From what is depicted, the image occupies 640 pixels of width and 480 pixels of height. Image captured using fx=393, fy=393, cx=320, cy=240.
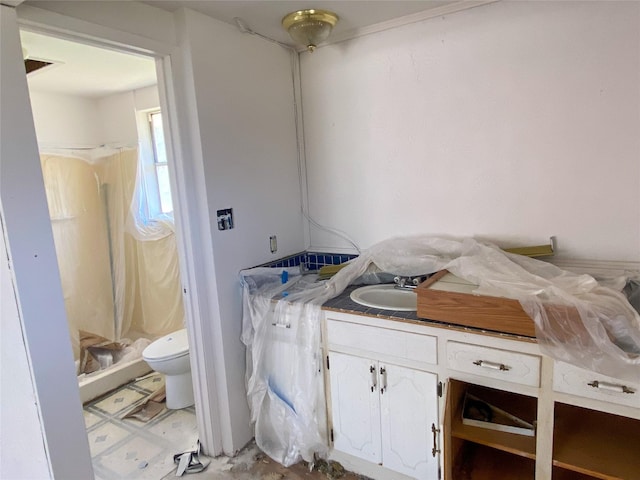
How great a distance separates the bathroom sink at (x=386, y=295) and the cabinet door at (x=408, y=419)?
364 millimetres

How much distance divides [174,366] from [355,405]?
1.19m

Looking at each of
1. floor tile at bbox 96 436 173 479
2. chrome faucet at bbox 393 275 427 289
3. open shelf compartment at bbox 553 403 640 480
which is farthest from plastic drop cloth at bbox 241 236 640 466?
floor tile at bbox 96 436 173 479

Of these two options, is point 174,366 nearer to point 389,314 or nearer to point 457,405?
point 389,314

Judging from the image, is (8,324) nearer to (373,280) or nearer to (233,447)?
(233,447)

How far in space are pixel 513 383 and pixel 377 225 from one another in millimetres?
1095

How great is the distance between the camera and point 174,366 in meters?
2.36

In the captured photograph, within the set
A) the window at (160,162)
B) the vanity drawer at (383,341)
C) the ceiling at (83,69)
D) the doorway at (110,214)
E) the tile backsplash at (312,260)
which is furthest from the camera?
the window at (160,162)

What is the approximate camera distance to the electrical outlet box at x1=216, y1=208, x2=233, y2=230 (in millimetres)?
1923

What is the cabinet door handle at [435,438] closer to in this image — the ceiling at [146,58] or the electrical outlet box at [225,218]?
the electrical outlet box at [225,218]

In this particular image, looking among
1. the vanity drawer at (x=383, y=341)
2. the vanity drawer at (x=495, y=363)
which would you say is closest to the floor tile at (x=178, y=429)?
the vanity drawer at (x=383, y=341)

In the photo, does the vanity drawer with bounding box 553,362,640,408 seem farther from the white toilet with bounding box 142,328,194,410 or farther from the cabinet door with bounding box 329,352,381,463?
the white toilet with bounding box 142,328,194,410

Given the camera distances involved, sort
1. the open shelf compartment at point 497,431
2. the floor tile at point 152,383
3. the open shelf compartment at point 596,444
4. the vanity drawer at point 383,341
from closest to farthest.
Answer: the open shelf compartment at point 596,444, the open shelf compartment at point 497,431, the vanity drawer at point 383,341, the floor tile at point 152,383

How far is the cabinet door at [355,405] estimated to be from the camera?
172 centimetres

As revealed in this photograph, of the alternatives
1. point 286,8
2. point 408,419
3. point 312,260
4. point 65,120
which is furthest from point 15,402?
point 65,120
